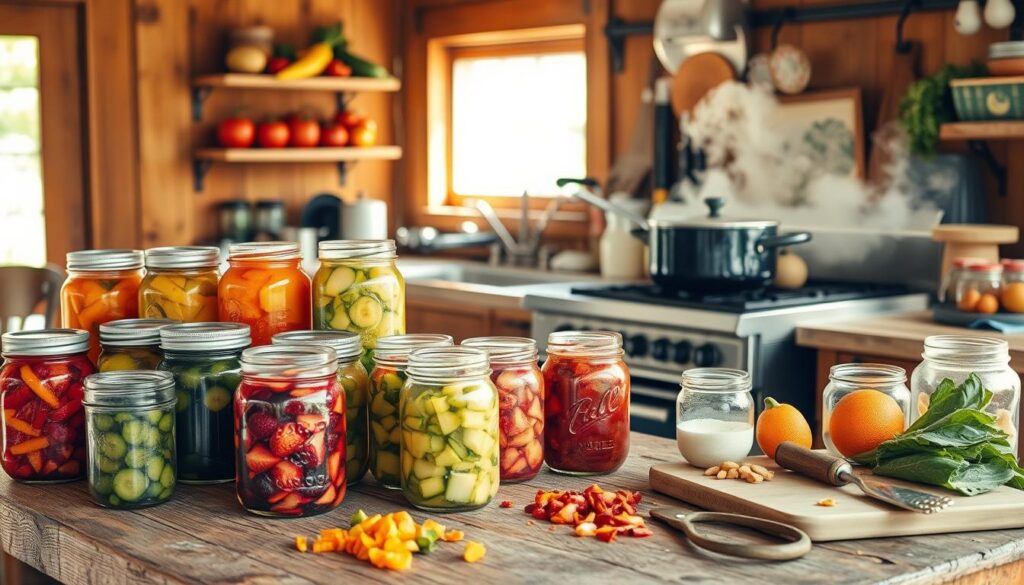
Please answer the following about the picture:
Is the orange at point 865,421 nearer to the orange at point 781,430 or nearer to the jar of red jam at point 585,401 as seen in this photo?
the orange at point 781,430

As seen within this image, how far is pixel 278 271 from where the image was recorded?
71.2 inches

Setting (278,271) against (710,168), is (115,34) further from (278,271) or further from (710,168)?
(278,271)

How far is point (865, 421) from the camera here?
1706mm

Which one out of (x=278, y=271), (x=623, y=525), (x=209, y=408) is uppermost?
(x=278, y=271)

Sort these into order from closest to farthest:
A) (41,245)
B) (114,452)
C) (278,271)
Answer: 1. (114,452)
2. (278,271)
3. (41,245)

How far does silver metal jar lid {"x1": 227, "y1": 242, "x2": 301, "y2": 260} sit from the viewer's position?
69.9 inches

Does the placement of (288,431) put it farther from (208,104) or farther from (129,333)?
(208,104)

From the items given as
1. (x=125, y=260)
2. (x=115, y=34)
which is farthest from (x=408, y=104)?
(x=125, y=260)

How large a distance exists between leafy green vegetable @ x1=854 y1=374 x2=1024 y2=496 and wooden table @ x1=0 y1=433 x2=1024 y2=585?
0.32 ft

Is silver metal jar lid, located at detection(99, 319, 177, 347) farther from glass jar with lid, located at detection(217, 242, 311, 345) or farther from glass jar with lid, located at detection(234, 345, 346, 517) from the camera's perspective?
glass jar with lid, located at detection(234, 345, 346, 517)

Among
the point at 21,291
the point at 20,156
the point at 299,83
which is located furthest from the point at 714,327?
the point at 20,156

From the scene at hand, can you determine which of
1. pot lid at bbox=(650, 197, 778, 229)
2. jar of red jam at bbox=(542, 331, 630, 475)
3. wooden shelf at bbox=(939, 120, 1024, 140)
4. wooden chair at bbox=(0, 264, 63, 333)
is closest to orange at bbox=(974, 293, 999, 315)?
wooden shelf at bbox=(939, 120, 1024, 140)

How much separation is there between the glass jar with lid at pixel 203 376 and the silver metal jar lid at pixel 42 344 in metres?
0.13

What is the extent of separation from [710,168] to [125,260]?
2762 mm
